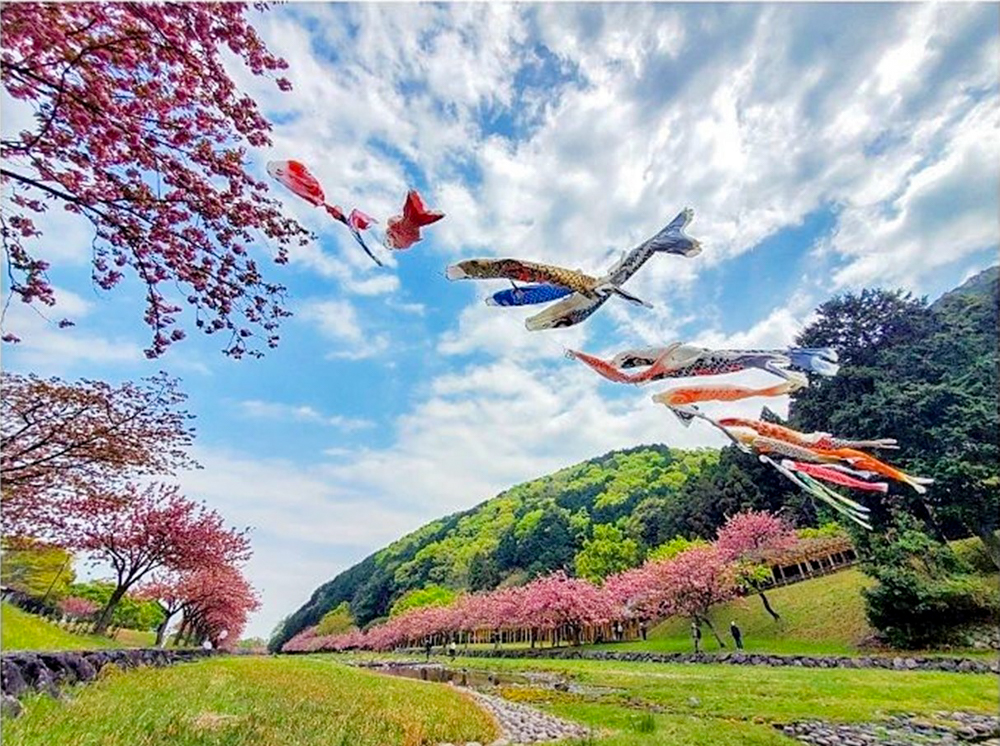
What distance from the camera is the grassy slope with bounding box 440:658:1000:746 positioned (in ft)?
25.3

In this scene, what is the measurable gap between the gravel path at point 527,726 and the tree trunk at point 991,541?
59.1ft

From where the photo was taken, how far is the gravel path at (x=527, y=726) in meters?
7.99

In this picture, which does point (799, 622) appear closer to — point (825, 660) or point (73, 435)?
point (825, 660)

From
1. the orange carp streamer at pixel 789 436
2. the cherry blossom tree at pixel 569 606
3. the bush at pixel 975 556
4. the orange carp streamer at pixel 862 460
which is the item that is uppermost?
the cherry blossom tree at pixel 569 606

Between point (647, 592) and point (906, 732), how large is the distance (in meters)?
22.6

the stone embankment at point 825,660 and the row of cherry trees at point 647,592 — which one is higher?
the row of cherry trees at point 647,592

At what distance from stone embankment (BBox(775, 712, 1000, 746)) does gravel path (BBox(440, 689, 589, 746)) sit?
331cm

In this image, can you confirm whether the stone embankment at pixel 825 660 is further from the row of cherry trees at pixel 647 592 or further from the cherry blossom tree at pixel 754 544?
the cherry blossom tree at pixel 754 544

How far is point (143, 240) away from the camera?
3814mm

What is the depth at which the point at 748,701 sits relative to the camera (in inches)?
420

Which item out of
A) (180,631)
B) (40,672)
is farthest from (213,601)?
(40,672)

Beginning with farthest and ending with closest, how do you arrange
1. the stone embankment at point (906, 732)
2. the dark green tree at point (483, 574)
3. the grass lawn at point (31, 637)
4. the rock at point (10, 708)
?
1. the dark green tree at point (483, 574)
2. the grass lawn at point (31, 637)
3. the stone embankment at point (906, 732)
4. the rock at point (10, 708)

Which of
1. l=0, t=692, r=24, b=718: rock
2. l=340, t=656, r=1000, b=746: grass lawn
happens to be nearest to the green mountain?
l=340, t=656, r=1000, b=746: grass lawn

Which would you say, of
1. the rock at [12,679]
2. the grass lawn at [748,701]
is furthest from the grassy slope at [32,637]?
the grass lawn at [748,701]
